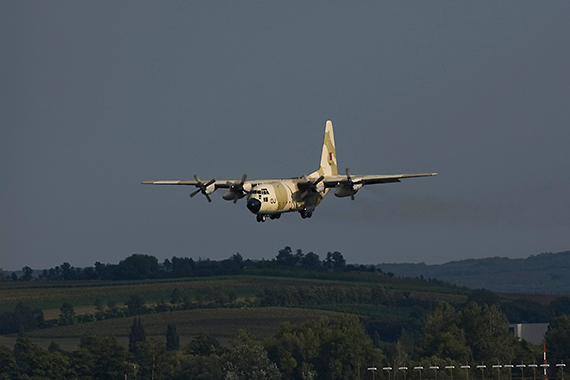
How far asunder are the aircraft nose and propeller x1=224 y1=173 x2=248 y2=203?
4655 millimetres

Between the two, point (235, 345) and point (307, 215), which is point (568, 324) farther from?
point (307, 215)

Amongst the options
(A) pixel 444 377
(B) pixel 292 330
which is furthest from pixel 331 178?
(B) pixel 292 330

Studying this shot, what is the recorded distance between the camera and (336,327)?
163625 mm

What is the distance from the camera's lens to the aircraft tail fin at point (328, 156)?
3457 inches

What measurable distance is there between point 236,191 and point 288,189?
4.71 m

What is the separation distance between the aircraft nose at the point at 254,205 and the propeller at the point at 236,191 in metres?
4.65

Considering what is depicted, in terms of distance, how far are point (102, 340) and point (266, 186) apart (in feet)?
293

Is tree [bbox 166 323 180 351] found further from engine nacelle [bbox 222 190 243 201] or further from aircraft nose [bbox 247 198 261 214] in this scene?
aircraft nose [bbox 247 198 261 214]

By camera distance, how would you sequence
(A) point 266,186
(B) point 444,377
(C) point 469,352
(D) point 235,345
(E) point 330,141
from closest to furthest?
(A) point 266,186
(E) point 330,141
(B) point 444,377
(D) point 235,345
(C) point 469,352

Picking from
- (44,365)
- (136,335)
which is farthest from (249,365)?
(136,335)

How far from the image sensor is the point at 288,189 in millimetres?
76125

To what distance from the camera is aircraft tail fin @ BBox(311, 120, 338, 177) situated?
3457 inches

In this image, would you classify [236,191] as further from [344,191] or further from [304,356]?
[304,356]

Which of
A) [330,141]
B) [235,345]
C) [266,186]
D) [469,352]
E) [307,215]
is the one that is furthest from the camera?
[469,352]
